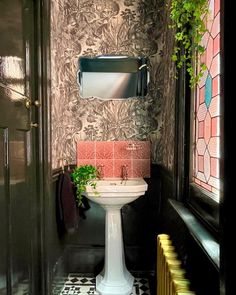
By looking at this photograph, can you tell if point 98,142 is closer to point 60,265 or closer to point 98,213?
point 98,213

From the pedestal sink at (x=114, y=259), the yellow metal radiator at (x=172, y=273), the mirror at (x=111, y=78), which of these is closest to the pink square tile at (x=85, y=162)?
the pedestal sink at (x=114, y=259)

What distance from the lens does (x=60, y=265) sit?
7.15 feet

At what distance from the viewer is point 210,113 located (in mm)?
1272

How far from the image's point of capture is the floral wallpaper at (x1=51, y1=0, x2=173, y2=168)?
96.3 inches

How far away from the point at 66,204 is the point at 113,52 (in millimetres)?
1424

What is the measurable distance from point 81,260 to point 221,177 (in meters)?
2.14

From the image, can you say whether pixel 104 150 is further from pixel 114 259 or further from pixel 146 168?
pixel 114 259

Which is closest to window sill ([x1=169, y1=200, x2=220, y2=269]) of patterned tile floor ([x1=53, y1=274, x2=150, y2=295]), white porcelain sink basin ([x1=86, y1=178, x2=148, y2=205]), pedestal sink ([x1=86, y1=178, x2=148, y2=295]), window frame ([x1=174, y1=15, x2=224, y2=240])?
window frame ([x1=174, y1=15, x2=224, y2=240])

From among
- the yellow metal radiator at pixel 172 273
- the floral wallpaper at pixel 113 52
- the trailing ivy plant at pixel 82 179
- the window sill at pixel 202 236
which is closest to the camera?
the window sill at pixel 202 236

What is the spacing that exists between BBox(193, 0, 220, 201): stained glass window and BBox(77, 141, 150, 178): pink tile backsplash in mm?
998

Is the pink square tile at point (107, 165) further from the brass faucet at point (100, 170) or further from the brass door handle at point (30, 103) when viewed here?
the brass door handle at point (30, 103)

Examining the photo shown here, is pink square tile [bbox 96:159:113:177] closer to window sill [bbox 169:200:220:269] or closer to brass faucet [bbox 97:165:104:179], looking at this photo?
brass faucet [bbox 97:165:104:179]

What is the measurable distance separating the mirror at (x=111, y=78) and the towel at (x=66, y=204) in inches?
34.0

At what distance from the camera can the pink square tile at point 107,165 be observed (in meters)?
2.49
